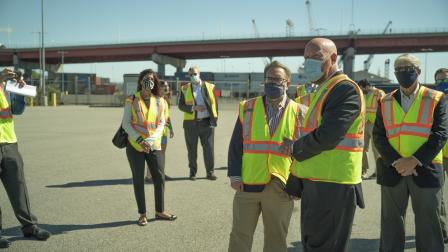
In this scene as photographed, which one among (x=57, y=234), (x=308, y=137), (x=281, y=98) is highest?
(x=281, y=98)

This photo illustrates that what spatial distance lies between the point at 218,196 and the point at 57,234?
2793 millimetres

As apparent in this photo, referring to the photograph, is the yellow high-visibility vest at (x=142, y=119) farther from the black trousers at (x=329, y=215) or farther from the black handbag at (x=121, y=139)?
the black trousers at (x=329, y=215)

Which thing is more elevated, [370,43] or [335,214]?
[370,43]

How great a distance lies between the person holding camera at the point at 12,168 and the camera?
191 inches

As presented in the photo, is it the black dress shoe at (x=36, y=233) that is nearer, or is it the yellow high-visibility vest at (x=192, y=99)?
the black dress shoe at (x=36, y=233)

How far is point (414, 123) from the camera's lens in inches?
157

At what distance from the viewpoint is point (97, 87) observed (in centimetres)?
7281

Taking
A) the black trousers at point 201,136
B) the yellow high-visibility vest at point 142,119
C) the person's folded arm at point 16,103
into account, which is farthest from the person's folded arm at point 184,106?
the person's folded arm at point 16,103

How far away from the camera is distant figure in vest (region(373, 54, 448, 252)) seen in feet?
12.7

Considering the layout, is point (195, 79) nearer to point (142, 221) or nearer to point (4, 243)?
point (142, 221)

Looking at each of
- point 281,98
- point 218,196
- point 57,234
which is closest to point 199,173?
point 218,196

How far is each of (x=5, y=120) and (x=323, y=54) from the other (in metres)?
3.90

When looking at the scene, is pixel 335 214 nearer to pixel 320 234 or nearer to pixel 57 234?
pixel 320 234

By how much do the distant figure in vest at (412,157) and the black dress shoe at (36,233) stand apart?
3.85 metres
